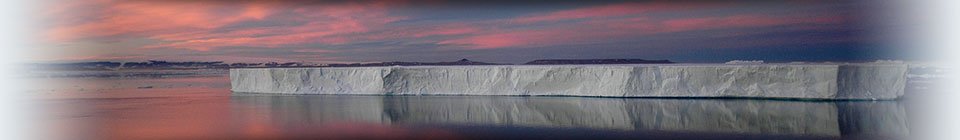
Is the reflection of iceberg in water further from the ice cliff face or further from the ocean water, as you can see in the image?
the ice cliff face

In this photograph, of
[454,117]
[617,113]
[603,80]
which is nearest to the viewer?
[454,117]

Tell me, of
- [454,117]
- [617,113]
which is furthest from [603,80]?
[454,117]

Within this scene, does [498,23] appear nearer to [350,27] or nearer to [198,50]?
[350,27]

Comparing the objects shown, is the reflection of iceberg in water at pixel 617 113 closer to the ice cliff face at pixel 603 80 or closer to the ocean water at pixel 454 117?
the ocean water at pixel 454 117

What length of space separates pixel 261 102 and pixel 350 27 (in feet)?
8.42

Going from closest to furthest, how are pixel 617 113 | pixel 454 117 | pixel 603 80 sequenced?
pixel 454 117 < pixel 617 113 < pixel 603 80

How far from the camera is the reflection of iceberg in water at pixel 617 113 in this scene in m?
3.63

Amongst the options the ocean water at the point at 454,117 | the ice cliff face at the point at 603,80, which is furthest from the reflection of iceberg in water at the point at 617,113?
the ice cliff face at the point at 603,80

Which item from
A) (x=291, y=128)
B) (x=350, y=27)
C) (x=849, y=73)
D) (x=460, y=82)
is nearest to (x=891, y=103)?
(x=849, y=73)

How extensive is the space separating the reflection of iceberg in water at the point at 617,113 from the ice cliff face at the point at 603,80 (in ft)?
0.64

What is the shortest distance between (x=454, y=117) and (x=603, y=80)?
180 centimetres

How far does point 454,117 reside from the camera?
4.19 meters

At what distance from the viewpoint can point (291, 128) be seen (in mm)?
3701

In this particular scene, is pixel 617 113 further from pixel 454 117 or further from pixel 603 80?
pixel 603 80
